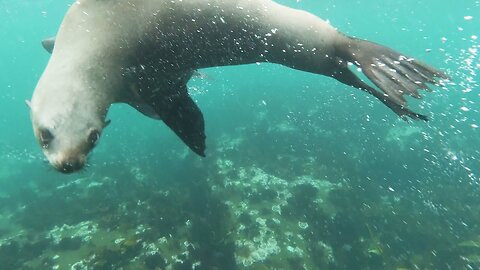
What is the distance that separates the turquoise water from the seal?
160cm

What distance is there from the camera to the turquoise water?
795 cm

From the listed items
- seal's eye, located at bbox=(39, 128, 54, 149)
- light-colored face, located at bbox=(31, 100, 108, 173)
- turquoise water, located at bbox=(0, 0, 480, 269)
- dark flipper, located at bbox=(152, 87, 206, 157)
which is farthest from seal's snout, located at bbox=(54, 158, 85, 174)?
turquoise water, located at bbox=(0, 0, 480, 269)

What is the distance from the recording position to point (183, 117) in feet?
9.62

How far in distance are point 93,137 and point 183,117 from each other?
1.15 m

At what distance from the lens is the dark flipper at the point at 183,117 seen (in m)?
2.77

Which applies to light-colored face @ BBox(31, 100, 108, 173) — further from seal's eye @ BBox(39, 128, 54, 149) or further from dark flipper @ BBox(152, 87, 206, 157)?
dark flipper @ BBox(152, 87, 206, 157)

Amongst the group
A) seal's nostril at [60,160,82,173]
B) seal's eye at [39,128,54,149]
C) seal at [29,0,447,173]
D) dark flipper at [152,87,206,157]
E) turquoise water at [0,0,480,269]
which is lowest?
turquoise water at [0,0,480,269]

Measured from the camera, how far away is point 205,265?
7348 millimetres

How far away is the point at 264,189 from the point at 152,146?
7.79 m

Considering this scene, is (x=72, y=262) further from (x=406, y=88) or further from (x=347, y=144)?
(x=347, y=144)

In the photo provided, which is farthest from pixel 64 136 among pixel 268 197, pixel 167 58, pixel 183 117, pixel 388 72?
pixel 268 197

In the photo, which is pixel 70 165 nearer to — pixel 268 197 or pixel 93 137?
pixel 93 137

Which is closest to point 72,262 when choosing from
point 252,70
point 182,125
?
point 182,125

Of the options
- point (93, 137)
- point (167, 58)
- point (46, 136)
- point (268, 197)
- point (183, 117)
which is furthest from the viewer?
point (268, 197)
